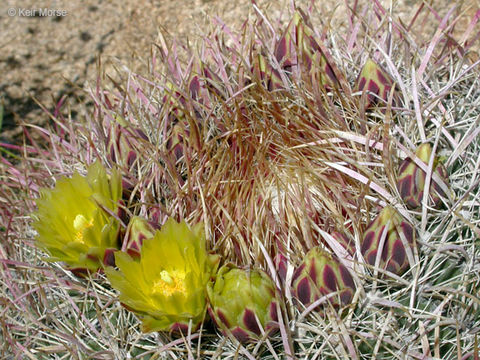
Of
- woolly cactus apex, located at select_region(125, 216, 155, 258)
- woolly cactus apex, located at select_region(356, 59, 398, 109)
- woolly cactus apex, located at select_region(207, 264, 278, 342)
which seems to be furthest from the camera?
woolly cactus apex, located at select_region(356, 59, 398, 109)

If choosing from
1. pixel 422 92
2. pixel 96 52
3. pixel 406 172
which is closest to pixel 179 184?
pixel 406 172

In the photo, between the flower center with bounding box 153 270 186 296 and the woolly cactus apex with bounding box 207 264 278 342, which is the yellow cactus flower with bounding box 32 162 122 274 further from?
the woolly cactus apex with bounding box 207 264 278 342

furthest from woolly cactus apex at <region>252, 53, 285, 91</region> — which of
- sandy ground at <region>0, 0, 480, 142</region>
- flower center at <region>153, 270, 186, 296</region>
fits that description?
sandy ground at <region>0, 0, 480, 142</region>

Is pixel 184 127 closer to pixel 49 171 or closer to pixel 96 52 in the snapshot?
pixel 49 171

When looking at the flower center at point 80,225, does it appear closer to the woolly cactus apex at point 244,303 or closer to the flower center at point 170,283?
the flower center at point 170,283

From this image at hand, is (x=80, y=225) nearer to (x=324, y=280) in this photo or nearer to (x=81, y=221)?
(x=81, y=221)
